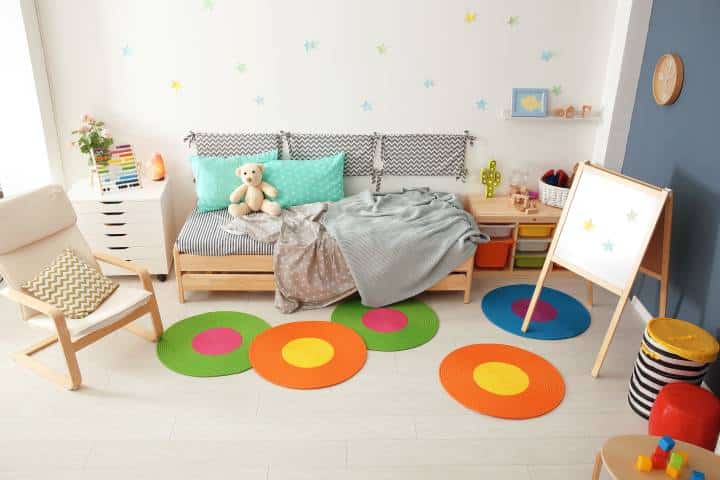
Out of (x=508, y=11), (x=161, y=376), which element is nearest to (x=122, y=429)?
(x=161, y=376)

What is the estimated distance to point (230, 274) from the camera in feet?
12.2

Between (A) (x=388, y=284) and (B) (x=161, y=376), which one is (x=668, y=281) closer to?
(A) (x=388, y=284)

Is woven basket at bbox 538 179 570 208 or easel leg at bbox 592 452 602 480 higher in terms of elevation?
woven basket at bbox 538 179 570 208

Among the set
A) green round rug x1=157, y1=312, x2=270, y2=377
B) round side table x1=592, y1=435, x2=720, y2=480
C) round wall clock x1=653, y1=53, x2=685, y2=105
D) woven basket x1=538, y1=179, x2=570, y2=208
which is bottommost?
green round rug x1=157, y1=312, x2=270, y2=377

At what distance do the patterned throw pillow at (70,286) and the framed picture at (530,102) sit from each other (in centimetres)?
275

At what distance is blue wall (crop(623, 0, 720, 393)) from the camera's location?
9.79ft

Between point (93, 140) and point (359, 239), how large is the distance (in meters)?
1.78

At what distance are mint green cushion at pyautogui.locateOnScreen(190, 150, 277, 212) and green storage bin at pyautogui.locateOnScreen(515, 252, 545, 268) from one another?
6.36ft

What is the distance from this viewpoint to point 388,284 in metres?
3.68

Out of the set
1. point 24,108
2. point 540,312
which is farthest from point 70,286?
point 540,312

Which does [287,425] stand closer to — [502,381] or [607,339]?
[502,381]

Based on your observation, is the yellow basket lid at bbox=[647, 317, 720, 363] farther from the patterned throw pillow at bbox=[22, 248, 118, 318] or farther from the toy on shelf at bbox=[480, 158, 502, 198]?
the patterned throw pillow at bbox=[22, 248, 118, 318]

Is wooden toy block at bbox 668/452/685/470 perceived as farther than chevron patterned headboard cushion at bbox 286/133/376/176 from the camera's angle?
No

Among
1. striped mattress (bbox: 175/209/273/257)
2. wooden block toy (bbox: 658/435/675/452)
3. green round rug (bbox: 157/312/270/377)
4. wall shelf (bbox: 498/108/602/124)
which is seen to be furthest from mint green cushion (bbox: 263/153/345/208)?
wooden block toy (bbox: 658/435/675/452)
